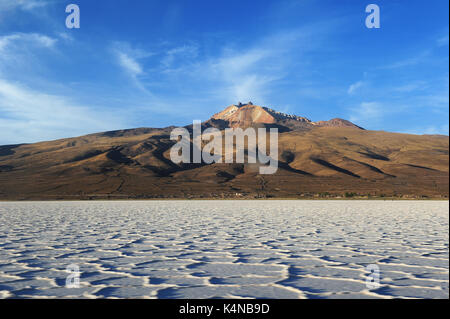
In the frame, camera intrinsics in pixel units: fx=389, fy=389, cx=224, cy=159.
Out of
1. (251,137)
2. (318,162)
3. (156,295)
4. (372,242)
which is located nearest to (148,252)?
(156,295)

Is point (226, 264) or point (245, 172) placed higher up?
point (245, 172)

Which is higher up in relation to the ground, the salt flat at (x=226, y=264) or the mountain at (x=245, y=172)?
the mountain at (x=245, y=172)

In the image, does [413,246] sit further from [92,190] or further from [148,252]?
[92,190]

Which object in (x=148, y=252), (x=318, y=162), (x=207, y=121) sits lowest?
(x=148, y=252)

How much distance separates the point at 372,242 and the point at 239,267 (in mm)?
3775

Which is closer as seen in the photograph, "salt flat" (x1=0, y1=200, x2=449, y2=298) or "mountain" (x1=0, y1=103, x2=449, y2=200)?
"salt flat" (x1=0, y1=200, x2=449, y2=298)

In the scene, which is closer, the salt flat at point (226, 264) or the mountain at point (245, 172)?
the salt flat at point (226, 264)

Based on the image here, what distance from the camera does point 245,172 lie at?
71.3m

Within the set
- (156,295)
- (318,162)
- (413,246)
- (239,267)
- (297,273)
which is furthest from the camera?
(318,162)

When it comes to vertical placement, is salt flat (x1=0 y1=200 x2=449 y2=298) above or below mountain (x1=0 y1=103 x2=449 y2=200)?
below

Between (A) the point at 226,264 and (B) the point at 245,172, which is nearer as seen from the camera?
(A) the point at 226,264

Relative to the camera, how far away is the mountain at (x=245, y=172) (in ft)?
143

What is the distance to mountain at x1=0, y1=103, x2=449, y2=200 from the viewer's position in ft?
143

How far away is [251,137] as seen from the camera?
108 metres
